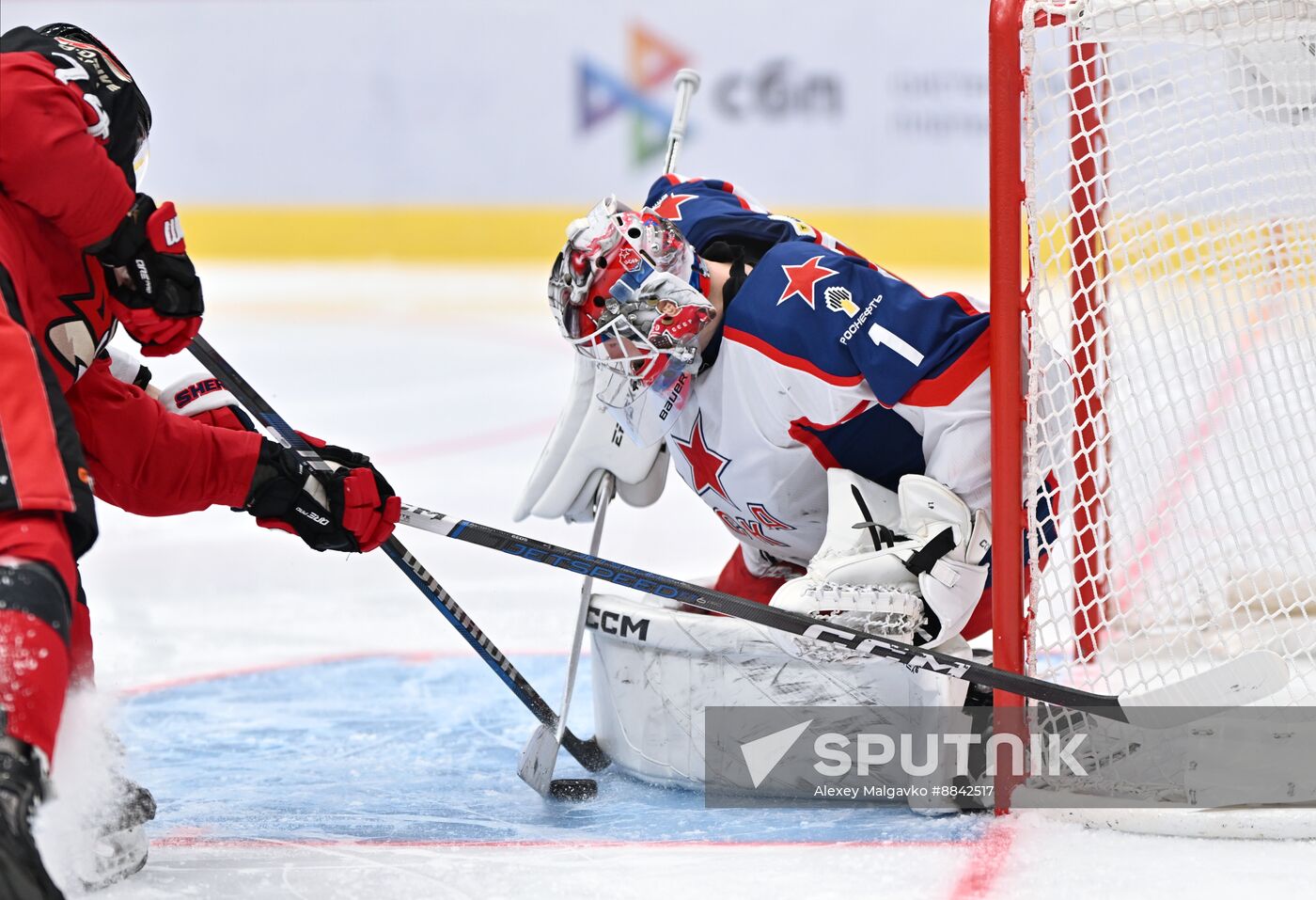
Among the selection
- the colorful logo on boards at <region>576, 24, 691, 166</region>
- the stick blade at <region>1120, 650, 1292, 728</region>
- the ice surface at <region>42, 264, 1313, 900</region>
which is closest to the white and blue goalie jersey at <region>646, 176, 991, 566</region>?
the stick blade at <region>1120, 650, 1292, 728</region>

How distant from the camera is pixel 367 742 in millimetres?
2434

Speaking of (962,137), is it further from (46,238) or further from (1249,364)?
(46,238)

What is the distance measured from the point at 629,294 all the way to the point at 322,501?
0.52 meters

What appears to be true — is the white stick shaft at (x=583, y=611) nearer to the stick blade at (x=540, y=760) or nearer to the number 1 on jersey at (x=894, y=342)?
the stick blade at (x=540, y=760)

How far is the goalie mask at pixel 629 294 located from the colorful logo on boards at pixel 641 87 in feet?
20.3

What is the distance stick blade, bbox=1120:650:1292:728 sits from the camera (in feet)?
6.44

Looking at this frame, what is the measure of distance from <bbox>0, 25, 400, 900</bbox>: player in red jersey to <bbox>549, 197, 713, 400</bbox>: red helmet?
14.9 inches

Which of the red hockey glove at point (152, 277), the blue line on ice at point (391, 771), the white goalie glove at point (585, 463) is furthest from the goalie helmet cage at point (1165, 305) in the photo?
the red hockey glove at point (152, 277)

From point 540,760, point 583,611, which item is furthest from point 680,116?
point 540,760

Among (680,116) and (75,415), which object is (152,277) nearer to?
(75,415)

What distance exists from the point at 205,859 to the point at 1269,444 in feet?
5.03

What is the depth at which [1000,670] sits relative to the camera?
1.94 meters

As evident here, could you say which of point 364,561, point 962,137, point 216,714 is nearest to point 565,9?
point 962,137

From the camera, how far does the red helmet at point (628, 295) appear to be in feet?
6.68
